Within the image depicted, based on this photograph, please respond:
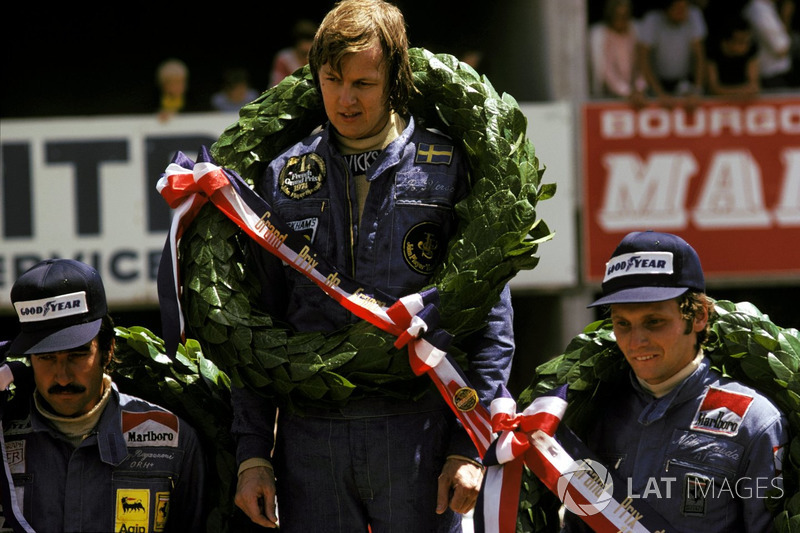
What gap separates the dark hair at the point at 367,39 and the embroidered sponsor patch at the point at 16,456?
1434 mm

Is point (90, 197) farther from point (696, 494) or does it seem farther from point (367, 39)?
point (696, 494)

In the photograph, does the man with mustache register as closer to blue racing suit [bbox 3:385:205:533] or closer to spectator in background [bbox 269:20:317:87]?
blue racing suit [bbox 3:385:205:533]

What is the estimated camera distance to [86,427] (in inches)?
138

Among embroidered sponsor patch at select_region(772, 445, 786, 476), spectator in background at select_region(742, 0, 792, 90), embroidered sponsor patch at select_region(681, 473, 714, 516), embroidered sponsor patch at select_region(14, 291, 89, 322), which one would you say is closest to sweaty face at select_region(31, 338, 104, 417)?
embroidered sponsor patch at select_region(14, 291, 89, 322)

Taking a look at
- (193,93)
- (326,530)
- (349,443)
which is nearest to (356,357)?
(349,443)

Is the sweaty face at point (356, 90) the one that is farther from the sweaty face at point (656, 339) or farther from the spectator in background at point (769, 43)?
the spectator in background at point (769, 43)

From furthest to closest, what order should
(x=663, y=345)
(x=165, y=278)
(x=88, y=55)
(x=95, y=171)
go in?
1. (x=88, y=55)
2. (x=95, y=171)
3. (x=165, y=278)
4. (x=663, y=345)

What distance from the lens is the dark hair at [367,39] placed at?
129 inches

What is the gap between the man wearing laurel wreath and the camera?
329 centimetres

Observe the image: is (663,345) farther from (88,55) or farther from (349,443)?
(88,55)

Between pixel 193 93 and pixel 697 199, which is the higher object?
pixel 193 93

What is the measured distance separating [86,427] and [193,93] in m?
8.93

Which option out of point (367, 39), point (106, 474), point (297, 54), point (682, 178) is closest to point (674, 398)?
point (367, 39)

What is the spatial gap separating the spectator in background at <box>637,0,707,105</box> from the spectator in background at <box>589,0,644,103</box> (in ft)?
0.44
